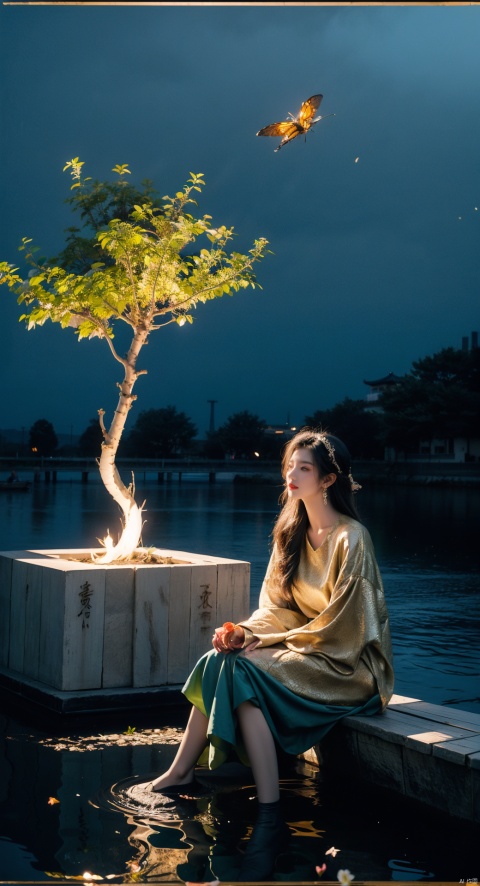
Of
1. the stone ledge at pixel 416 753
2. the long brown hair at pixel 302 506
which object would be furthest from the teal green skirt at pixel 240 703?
the long brown hair at pixel 302 506

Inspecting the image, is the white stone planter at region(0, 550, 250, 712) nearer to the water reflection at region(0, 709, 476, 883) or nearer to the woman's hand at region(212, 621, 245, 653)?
the water reflection at region(0, 709, 476, 883)

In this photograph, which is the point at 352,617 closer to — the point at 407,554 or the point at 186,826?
the point at 186,826

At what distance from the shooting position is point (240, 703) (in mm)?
3240

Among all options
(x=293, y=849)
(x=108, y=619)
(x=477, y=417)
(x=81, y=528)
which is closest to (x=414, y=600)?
(x=108, y=619)

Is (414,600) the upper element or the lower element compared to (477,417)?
lower

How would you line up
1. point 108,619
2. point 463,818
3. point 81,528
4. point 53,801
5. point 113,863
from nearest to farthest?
point 113,863
point 463,818
point 53,801
point 108,619
point 81,528

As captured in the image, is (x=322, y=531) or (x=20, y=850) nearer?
(x=20, y=850)

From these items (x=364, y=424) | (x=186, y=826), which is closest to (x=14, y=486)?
(x=364, y=424)

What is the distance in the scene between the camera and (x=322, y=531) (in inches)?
143

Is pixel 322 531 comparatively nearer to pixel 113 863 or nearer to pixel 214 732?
pixel 214 732

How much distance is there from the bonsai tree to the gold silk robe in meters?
1.83

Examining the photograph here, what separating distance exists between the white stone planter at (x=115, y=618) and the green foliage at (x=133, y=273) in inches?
55.0

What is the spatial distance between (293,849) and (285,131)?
263cm

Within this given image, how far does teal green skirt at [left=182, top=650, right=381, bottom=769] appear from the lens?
3.24 metres
